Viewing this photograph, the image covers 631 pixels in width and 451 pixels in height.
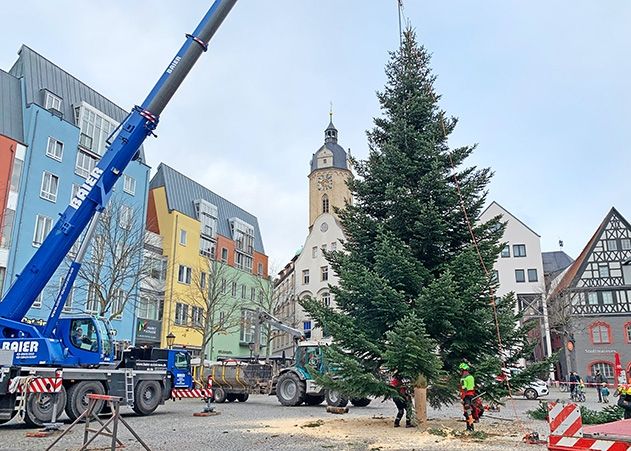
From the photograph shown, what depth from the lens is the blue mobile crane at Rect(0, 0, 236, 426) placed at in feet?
48.1

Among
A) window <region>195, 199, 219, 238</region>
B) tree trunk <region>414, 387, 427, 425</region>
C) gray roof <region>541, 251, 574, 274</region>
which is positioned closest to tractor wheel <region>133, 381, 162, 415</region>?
tree trunk <region>414, 387, 427, 425</region>

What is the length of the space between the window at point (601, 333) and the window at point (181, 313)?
34.5 meters

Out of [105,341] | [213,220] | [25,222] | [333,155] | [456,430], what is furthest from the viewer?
[333,155]

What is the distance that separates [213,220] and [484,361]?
37563 mm

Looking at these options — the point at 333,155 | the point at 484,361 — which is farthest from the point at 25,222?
the point at 333,155

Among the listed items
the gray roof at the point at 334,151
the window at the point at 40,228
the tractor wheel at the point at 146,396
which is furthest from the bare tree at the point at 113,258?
the gray roof at the point at 334,151

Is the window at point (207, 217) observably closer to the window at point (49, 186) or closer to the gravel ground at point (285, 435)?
the window at point (49, 186)

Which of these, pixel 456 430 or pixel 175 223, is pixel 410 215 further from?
pixel 175 223

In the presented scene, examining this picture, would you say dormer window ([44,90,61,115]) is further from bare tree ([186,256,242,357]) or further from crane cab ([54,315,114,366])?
crane cab ([54,315,114,366])

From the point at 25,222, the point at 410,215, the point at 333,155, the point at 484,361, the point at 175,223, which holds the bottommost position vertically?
the point at 484,361

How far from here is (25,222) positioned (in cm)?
2883

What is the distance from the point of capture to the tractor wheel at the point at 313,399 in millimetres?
23031

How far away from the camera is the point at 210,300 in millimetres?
39312

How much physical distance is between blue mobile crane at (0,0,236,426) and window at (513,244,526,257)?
42945mm
